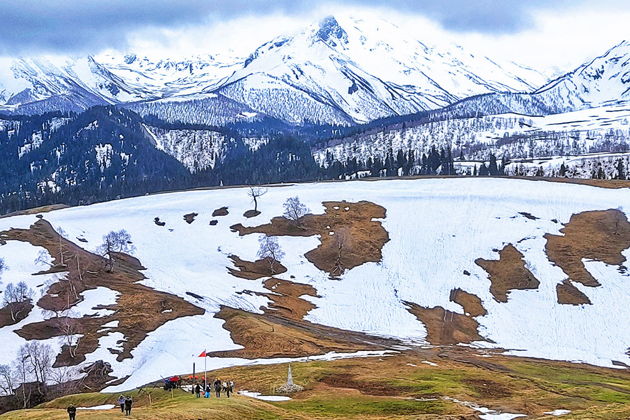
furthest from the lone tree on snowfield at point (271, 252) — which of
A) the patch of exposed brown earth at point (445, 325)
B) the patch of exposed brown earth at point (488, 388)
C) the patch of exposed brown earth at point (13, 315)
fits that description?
the patch of exposed brown earth at point (488, 388)

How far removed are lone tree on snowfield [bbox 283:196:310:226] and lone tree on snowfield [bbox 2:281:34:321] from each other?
6736 cm

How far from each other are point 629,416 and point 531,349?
6357 cm

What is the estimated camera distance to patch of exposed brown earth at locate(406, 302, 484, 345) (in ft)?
391

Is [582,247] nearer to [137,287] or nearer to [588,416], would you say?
[137,287]

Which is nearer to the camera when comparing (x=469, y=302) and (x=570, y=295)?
(x=469, y=302)

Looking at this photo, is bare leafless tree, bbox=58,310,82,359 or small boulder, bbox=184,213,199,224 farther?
small boulder, bbox=184,213,199,224

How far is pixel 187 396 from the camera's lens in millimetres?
66312

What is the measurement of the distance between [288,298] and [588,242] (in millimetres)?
68646

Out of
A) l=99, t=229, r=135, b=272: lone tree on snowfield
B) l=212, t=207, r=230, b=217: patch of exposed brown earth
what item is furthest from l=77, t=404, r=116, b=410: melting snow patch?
l=212, t=207, r=230, b=217: patch of exposed brown earth

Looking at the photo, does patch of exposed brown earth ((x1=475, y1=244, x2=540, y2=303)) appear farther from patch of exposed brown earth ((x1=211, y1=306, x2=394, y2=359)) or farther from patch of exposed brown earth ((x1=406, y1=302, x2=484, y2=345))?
patch of exposed brown earth ((x1=211, y1=306, x2=394, y2=359))

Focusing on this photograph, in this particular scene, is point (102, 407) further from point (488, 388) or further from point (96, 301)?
point (96, 301)

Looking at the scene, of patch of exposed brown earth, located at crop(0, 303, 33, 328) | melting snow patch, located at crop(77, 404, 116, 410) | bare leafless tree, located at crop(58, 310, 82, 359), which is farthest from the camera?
patch of exposed brown earth, located at crop(0, 303, 33, 328)

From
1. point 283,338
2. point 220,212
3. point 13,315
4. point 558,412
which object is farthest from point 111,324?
point 220,212

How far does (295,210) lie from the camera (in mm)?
173375
